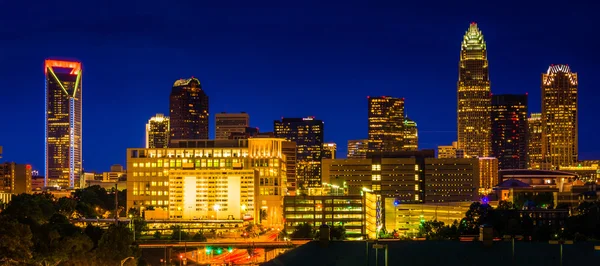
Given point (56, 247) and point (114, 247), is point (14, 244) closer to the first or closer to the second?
point (56, 247)

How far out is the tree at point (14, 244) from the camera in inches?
4087

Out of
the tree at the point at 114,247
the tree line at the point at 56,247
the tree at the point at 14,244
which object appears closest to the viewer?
the tree at the point at 14,244

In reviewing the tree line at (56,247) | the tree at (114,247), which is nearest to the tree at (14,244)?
the tree line at (56,247)

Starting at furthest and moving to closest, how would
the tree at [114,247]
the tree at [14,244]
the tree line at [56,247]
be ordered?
1. the tree at [114,247]
2. the tree line at [56,247]
3. the tree at [14,244]

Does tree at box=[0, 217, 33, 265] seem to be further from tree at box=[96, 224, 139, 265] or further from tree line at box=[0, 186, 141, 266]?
tree at box=[96, 224, 139, 265]

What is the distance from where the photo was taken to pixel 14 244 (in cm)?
10419

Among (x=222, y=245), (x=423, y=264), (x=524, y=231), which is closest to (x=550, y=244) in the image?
(x=423, y=264)

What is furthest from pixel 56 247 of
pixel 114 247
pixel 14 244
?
pixel 14 244

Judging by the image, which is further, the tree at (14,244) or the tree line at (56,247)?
the tree line at (56,247)

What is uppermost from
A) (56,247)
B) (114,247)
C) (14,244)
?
(14,244)

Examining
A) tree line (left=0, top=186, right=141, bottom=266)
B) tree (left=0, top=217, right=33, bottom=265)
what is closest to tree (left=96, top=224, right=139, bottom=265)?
tree line (left=0, top=186, right=141, bottom=266)

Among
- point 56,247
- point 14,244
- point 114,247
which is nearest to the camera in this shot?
point 14,244

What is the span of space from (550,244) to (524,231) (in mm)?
108161

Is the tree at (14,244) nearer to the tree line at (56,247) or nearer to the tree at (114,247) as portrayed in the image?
the tree line at (56,247)
